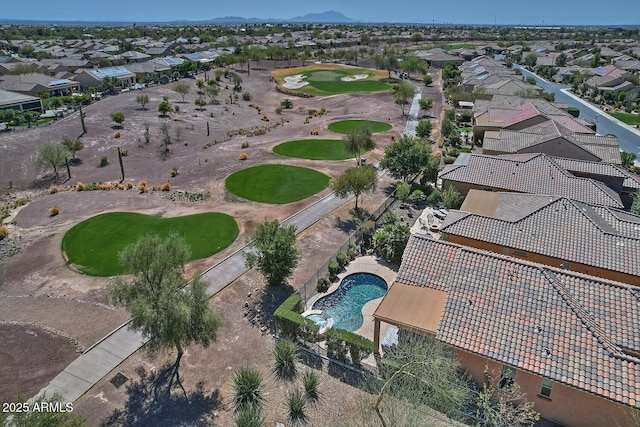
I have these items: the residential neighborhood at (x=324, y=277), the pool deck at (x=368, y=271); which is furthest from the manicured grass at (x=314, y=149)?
the pool deck at (x=368, y=271)

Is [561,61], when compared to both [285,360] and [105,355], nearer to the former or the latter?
[285,360]

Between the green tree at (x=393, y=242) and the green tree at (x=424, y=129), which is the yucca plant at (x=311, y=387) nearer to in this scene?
the green tree at (x=393, y=242)

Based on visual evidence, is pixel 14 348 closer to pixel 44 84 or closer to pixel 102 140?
pixel 102 140

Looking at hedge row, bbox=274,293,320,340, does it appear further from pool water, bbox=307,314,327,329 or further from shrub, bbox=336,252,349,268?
shrub, bbox=336,252,349,268

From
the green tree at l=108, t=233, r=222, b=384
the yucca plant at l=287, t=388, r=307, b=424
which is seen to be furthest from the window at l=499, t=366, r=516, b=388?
the green tree at l=108, t=233, r=222, b=384

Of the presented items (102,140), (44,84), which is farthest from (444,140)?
(44,84)
